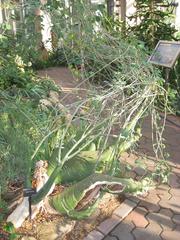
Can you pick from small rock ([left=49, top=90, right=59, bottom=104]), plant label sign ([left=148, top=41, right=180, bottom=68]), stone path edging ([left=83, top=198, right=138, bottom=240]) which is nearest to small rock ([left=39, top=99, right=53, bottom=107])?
small rock ([left=49, top=90, right=59, bottom=104])

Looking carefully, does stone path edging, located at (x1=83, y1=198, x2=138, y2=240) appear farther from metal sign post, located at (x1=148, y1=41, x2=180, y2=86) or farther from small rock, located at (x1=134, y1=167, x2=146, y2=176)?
metal sign post, located at (x1=148, y1=41, x2=180, y2=86)

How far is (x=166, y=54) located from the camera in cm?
546

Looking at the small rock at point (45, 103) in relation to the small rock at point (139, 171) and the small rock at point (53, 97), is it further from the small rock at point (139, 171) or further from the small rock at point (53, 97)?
the small rock at point (139, 171)

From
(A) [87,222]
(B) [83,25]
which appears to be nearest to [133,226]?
(A) [87,222]

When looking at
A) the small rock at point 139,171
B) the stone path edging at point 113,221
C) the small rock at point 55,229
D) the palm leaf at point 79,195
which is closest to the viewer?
the palm leaf at point 79,195

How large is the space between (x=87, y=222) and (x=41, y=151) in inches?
30.4

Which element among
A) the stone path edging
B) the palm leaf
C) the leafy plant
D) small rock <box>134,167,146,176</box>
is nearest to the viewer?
the palm leaf

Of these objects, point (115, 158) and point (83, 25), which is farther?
point (83, 25)

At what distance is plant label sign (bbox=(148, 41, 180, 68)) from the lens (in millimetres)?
5242

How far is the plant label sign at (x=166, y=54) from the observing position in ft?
17.2

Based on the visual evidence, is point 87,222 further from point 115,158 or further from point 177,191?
point 177,191

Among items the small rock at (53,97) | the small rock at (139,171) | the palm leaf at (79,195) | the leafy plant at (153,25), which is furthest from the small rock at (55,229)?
the leafy plant at (153,25)

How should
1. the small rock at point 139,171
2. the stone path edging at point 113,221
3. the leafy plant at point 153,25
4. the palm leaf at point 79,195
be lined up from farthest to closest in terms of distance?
the leafy plant at point 153,25 < the small rock at point 139,171 < the stone path edging at point 113,221 < the palm leaf at point 79,195

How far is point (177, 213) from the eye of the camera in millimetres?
3205
